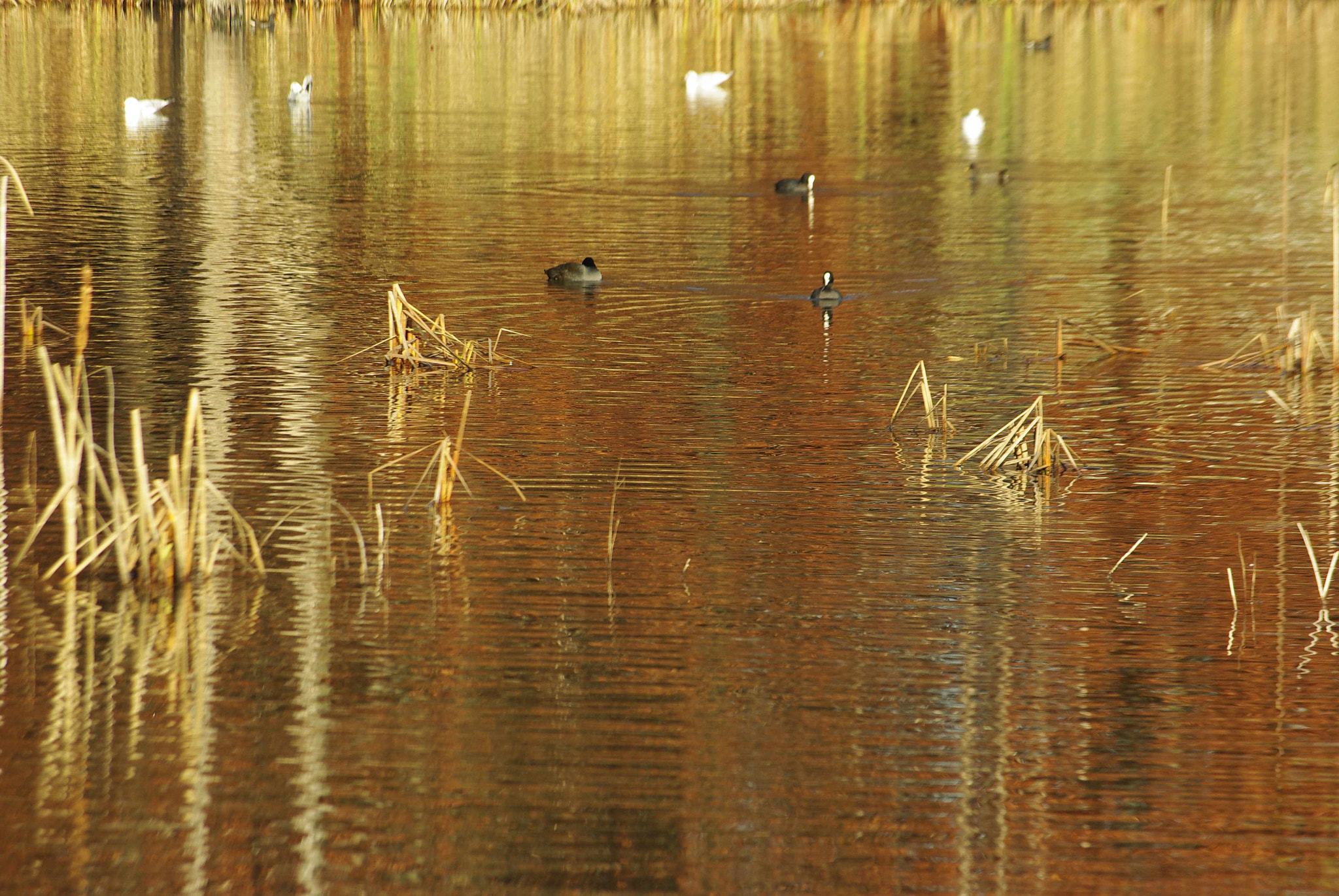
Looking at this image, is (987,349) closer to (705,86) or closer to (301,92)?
(301,92)

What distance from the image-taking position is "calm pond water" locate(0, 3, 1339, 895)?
20.3 feet

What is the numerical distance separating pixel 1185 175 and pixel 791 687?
22.4m

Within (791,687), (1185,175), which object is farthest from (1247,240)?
(791,687)

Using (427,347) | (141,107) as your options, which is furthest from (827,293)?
(141,107)

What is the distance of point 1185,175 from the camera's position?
91.8ft

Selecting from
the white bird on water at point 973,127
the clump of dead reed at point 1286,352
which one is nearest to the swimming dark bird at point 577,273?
the clump of dead reed at point 1286,352

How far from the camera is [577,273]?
1856 cm

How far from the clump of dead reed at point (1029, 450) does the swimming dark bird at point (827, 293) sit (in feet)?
19.0

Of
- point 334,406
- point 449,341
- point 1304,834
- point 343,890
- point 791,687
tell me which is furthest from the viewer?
point 449,341

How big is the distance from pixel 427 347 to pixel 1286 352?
7069mm

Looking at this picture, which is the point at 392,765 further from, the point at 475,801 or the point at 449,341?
the point at 449,341

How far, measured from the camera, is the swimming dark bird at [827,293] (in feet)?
57.3

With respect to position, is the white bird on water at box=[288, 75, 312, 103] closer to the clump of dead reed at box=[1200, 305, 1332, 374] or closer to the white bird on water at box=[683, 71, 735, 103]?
the white bird on water at box=[683, 71, 735, 103]

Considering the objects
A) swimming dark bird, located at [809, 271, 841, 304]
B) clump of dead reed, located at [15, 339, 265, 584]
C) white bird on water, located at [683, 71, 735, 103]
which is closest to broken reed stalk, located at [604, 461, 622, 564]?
clump of dead reed, located at [15, 339, 265, 584]
